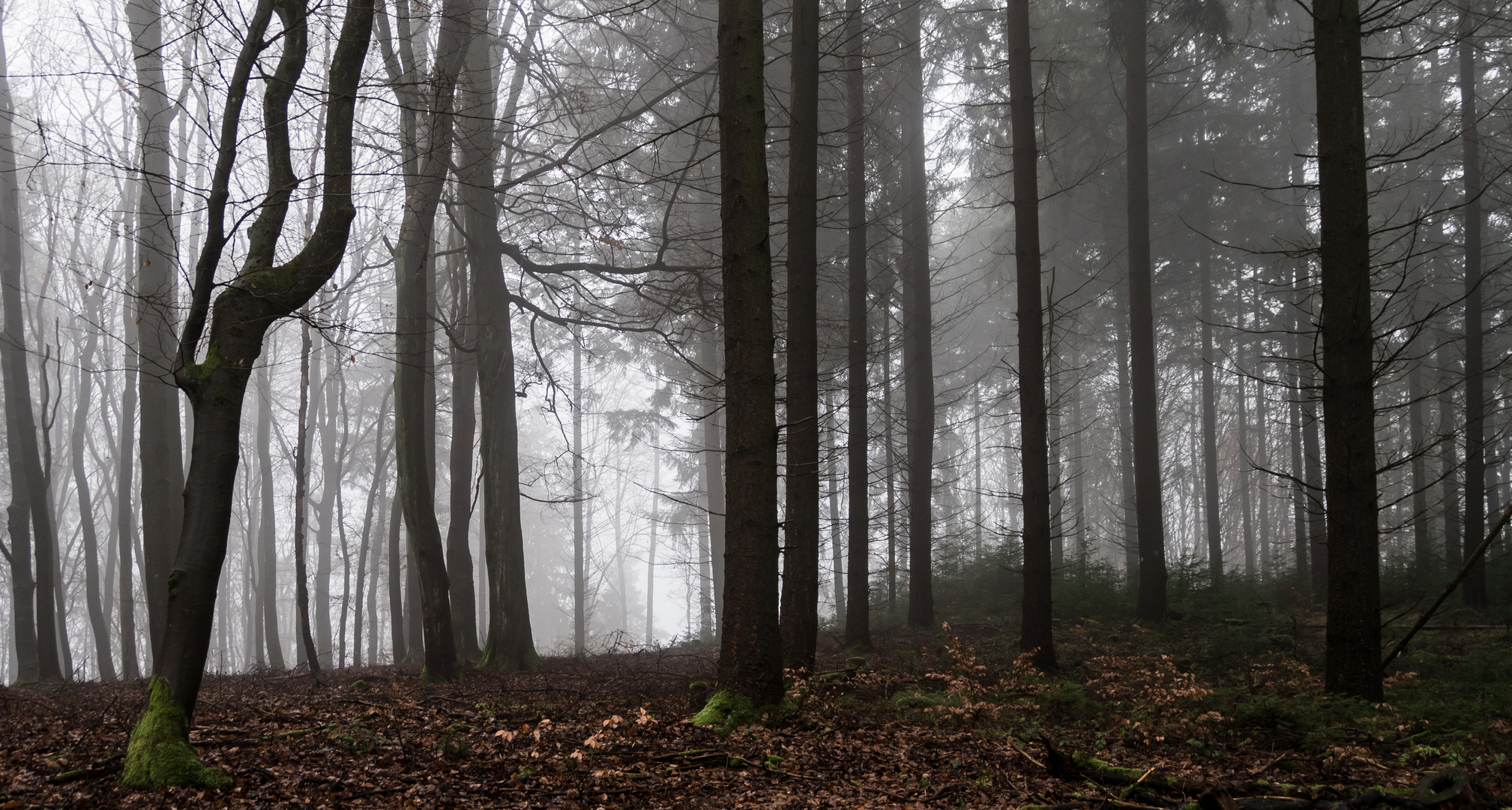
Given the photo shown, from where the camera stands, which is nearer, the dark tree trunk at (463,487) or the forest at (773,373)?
the forest at (773,373)

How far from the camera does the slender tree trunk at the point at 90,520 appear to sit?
16.1 m

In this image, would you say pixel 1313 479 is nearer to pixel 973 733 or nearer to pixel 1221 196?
pixel 1221 196

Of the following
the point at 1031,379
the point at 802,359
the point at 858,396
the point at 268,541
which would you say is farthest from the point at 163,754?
the point at 268,541

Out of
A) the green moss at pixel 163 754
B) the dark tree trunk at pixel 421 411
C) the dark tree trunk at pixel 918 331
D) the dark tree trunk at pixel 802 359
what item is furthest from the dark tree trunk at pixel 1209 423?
the green moss at pixel 163 754

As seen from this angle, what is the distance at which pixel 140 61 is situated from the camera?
13.7 meters

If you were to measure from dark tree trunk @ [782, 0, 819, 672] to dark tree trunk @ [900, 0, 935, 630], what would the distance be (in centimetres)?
473

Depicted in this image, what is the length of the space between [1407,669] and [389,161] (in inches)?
578

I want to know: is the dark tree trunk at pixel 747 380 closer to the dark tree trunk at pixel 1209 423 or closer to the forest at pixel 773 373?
the forest at pixel 773 373

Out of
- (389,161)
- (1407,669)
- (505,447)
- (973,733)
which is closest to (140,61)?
(389,161)

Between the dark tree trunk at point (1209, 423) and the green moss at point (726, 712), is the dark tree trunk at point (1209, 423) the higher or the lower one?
the higher one

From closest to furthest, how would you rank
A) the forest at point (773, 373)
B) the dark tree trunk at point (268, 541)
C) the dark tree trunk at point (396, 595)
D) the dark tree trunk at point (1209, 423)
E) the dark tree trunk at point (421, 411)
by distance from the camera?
the forest at point (773, 373), the dark tree trunk at point (421, 411), the dark tree trunk at point (396, 595), the dark tree trunk at point (268, 541), the dark tree trunk at point (1209, 423)

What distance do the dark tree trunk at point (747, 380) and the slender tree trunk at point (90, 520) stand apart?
11.6 metres

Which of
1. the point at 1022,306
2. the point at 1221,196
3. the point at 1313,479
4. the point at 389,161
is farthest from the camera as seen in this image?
the point at 1221,196

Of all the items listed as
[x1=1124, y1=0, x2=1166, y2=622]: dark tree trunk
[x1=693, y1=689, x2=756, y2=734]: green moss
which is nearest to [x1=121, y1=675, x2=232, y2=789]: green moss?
[x1=693, y1=689, x2=756, y2=734]: green moss
